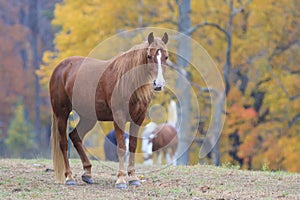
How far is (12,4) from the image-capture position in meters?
42.6

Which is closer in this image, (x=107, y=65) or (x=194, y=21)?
(x=107, y=65)

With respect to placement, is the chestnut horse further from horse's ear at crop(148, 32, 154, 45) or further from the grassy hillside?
the grassy hillside

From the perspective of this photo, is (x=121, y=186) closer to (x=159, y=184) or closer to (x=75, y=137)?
(x=159, y=184)

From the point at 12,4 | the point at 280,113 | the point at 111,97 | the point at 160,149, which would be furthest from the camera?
the point at 12,4

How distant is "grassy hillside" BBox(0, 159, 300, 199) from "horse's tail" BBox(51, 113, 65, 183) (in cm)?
14

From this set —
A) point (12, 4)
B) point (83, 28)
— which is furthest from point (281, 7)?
point (12, 4)

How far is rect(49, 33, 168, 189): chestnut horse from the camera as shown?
8.56m

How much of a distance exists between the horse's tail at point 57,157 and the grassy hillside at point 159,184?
143 millimetres

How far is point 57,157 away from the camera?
30.9ft


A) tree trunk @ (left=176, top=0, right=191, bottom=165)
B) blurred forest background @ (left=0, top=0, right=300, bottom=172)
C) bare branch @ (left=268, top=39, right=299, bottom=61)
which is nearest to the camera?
tree trunk @ (left=176, top=0, right=191, bottom=165)

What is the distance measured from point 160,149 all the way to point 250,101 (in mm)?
5572

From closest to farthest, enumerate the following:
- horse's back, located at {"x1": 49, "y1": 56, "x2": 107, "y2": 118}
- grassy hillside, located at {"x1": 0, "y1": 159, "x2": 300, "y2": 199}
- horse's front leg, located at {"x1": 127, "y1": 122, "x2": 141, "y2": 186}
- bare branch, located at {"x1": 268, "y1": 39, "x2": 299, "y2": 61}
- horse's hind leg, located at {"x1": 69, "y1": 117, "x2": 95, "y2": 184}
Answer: grassy hillside, located at {"x1": 0, "y1": 159, "x2": 300, "y2": 199}, horse's front leg, located at {"x1": 127, "y1": 122, "x2": 141, "y2": 186}, horse's back, located at {"x1": 49, "y1": 56, "x2": 107, "y2": 118}, horse's hind leg, located at {"x1": 69, "y1": 117, "x2": 95, "y2": 184}, bare branch, located at {"x1": 268, "y1": 39, "x2": 299, "y2": 61}

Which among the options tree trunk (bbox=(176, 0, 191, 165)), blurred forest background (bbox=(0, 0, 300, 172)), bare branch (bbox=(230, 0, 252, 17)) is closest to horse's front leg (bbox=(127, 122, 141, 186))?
tree trunk (bbox=(176, 0, 191, 165))

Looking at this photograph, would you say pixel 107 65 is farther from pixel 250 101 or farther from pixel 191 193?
pixel 250 101
